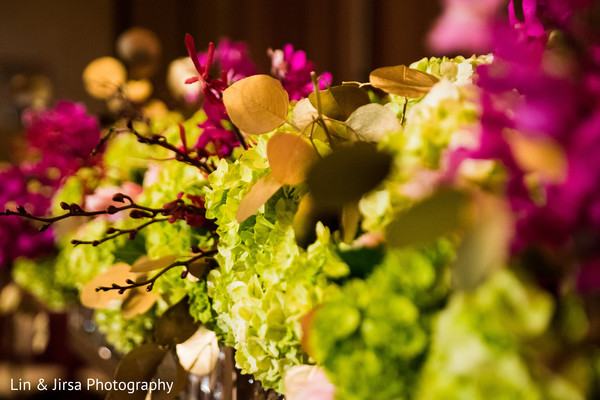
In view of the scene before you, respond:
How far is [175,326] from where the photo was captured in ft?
2.35

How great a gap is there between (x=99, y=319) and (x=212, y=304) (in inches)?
11.4

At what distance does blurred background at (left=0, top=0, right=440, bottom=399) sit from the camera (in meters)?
2.07

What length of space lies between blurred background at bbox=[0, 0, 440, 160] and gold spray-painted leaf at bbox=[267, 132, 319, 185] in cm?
330

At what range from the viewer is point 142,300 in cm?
72

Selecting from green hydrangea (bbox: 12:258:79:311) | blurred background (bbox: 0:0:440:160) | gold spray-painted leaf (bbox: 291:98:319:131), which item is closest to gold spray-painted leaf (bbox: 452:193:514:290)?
gold spray-painted leaf (bbox: 291:98:319:131)

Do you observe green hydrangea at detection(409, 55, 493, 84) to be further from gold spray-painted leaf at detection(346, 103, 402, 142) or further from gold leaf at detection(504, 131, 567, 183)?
gold leaf at detection(504, 131, 567, 183)

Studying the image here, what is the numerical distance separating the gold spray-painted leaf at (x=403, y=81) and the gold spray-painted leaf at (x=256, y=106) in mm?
83

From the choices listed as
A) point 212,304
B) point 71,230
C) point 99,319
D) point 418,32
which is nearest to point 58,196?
point 71,230

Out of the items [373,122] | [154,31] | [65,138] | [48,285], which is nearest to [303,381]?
[373,122]

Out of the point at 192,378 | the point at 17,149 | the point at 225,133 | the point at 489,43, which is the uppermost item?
the point at 489,43

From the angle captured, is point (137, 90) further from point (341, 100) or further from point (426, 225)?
point (426, 225)

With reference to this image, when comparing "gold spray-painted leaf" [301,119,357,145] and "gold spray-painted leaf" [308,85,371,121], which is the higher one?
"gold spray-painted leaf" [308,85,371,121]

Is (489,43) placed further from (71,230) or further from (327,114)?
(71,230)

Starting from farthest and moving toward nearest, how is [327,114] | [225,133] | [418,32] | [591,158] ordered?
[418,32]
[225,133]
[327,114]
[591,158]
